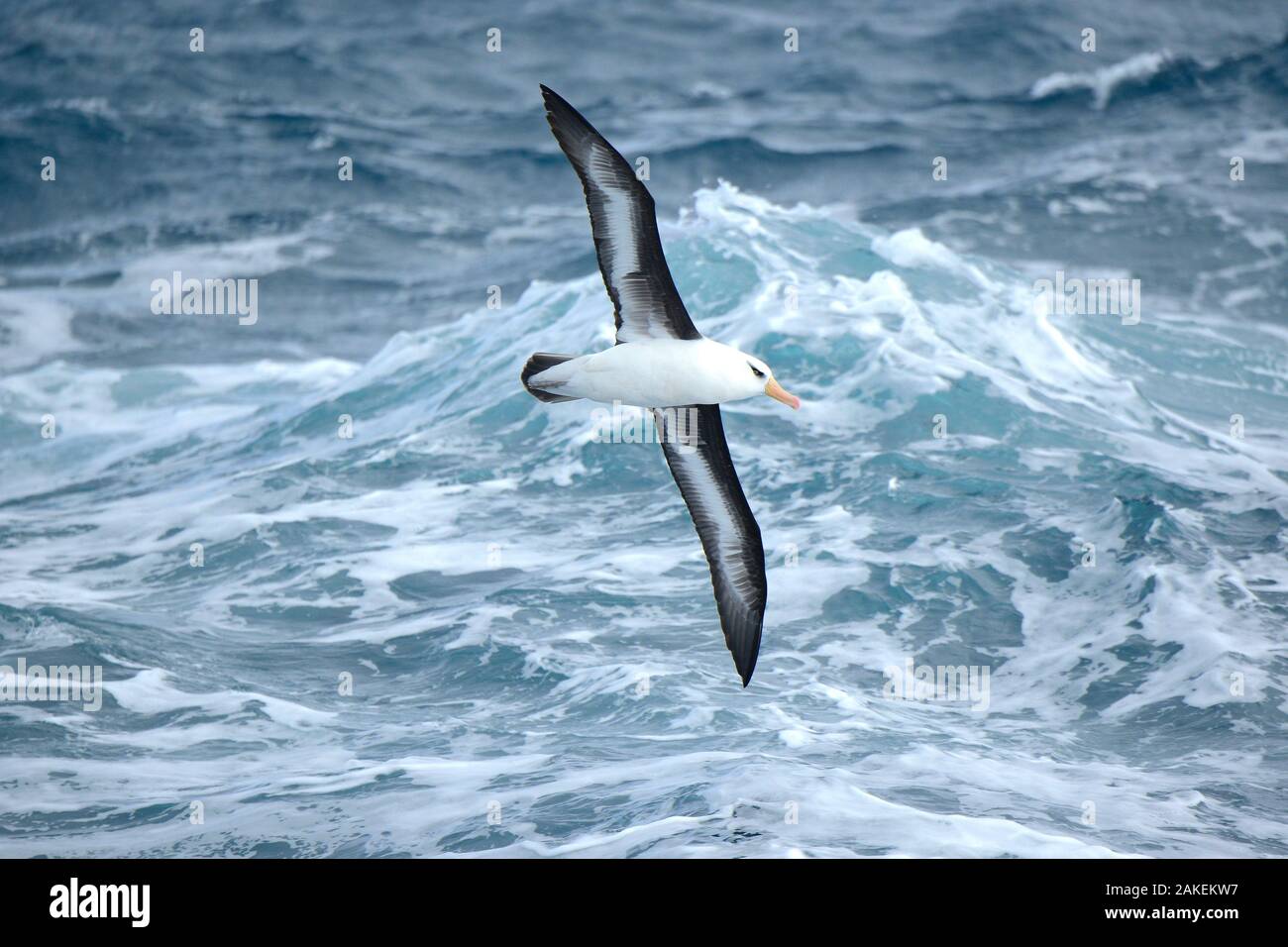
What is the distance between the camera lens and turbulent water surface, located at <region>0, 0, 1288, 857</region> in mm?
15523

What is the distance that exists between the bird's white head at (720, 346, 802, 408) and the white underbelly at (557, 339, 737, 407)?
0.30ft

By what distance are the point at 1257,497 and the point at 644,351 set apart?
462 inches

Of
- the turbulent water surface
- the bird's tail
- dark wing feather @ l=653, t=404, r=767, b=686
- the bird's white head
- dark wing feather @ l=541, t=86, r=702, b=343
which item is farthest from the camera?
the turbulent water surface

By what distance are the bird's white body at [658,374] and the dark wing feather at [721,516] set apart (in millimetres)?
1041

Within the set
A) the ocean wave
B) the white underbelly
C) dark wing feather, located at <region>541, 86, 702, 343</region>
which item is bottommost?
the ocean wave

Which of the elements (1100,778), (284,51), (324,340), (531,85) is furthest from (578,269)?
(1100,778)

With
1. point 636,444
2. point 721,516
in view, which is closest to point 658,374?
point 721,516

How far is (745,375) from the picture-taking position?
12680mm

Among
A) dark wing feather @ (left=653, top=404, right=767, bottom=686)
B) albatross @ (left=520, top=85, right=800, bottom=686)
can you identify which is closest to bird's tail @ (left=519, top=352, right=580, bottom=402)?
albatross @ (left=520, top=85, right=800, bottom=686)

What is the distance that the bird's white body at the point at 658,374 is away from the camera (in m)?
12.3

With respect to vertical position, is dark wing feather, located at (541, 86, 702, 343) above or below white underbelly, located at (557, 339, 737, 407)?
above

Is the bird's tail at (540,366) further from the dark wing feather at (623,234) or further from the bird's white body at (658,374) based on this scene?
the dark wing feather at (623,234)

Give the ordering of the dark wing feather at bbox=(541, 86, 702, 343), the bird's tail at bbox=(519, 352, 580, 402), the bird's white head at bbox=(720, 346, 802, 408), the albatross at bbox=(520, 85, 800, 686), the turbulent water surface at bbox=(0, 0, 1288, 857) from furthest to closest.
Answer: the turbulent water surface at bbox=(0, 0, 1288, 857) → the bird's white head at bbox=(720, 346, 802, 408) → the bird's tail at bbox=(519, 352, 580, 402) → the albatross at bbox=(520, 85, 800, 686) → the dark wing feather at bbox=(541, 86, 702, 343)

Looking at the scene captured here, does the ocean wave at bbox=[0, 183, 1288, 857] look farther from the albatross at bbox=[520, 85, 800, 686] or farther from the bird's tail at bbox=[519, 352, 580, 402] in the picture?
the bird's tail at bbox=[519, 352, 580, 402]
